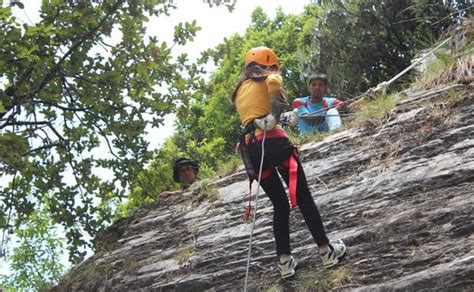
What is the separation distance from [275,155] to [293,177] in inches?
12.4

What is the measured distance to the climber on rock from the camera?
231 inches

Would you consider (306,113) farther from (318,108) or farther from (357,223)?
(357,223)

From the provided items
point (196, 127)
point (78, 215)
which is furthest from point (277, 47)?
point (78, 215)

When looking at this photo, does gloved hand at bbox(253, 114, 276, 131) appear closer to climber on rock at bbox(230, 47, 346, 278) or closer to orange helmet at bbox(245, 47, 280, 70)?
climber on rock at bbox(230, 47, 346, 278)

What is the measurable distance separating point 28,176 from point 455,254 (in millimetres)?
7175

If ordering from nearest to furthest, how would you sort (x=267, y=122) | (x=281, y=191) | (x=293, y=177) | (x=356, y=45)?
(x=293, y=177)
(x=267, y=122)
(x=281, y=191)
(x=356, y=45)

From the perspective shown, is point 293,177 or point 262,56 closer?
point 293,177

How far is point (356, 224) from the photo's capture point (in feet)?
20.6

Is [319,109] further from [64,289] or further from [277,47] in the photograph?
[277,47]

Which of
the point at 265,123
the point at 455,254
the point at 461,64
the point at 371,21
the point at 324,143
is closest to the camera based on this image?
the point at 455,254

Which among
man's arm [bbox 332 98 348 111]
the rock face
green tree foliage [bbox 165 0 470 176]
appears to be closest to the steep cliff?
the rock face

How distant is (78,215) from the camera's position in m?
10.5

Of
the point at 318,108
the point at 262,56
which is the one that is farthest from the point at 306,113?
the point at 262,56

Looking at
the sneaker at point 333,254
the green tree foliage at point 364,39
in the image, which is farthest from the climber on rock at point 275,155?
the green tree foliage at point 364,39
